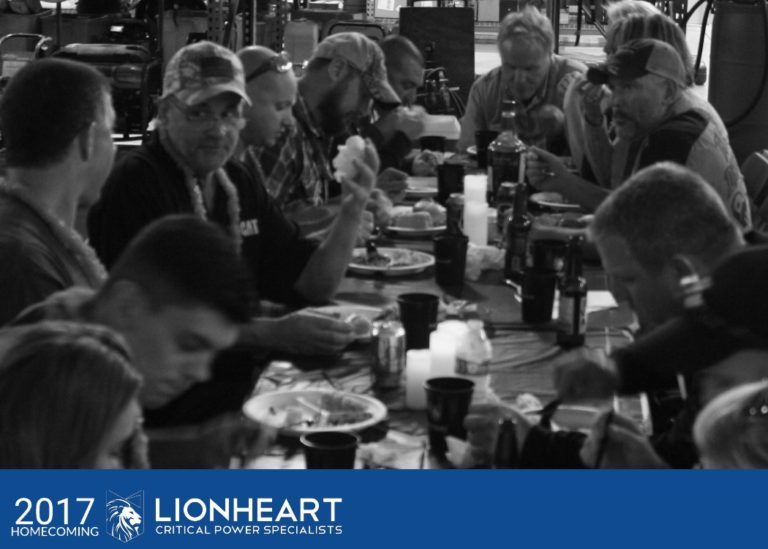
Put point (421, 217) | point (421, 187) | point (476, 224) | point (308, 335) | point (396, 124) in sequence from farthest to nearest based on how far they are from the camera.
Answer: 1. point (396, 124)
2. point (421, 187)
3. point (421, 217)
4. point (476, 224)
5. point (308, 335)

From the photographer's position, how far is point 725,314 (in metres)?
1.42

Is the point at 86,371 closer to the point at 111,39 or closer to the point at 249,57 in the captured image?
the point at 249,57

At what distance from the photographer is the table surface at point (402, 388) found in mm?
2260

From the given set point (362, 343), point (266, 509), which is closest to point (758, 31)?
point (362, 343)

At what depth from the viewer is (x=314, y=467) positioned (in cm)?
194

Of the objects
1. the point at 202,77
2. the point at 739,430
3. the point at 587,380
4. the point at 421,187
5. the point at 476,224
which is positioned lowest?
the point at 421,187

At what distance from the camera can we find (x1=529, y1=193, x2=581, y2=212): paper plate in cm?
466

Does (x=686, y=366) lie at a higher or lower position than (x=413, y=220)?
higher

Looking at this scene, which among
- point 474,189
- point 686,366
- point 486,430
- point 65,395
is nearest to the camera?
point 65,395

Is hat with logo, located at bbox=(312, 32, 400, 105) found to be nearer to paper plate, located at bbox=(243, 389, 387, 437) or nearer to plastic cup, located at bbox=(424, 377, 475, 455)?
paper plate, located at bbox=(243, 389, 387, 437)

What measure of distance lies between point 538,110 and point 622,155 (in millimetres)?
1677

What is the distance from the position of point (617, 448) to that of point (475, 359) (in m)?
0.61

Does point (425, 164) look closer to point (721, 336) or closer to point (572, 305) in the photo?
point (572, 305)

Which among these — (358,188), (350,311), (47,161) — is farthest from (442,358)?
(358,188)
